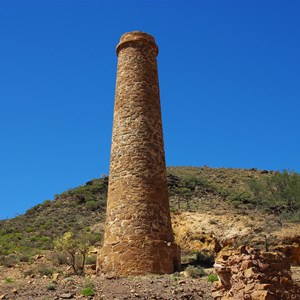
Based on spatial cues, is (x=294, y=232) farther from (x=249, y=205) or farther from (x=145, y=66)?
(x=249, y=205)

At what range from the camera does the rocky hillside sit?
63.6ft

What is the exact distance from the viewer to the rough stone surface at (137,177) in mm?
13875

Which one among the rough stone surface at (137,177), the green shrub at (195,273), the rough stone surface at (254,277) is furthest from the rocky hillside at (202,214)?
the rough stone surface at (254,277)

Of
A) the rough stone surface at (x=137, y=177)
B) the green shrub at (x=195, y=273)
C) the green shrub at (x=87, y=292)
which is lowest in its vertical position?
the green shrub at (x=87, y=292)

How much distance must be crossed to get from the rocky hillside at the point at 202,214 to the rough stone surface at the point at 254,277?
25.4 feet

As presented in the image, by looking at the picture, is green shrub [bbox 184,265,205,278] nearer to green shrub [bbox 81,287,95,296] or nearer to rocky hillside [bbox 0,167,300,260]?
green shrub [bbox 81,287,95,296]

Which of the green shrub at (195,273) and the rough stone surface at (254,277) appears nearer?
the rough stone surface at (254,277)

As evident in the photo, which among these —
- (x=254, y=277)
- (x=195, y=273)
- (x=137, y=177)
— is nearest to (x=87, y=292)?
(x=195, y=273)

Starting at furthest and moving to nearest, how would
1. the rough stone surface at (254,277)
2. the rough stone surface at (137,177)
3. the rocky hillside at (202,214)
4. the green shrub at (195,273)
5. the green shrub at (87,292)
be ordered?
the rocky hillside at (202,214), the rough stone surface at (137,177), the green shrub at (195,273), the green shrub at (87,292), the rough stone surface at (254,277)

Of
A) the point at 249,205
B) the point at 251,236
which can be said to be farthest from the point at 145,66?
the point at 249,205

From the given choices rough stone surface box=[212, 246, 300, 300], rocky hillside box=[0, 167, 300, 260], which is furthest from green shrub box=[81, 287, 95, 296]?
rocky hillside box=[0, 167, 300, 260]

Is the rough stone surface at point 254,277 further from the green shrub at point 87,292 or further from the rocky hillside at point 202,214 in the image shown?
the rocky hillside at point 202,214

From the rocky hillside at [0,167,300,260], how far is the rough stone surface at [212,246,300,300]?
7.73 m

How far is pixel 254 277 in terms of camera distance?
8508 mm
